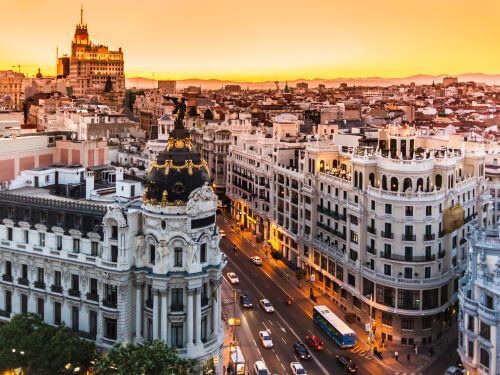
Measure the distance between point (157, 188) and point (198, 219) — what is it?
580cm

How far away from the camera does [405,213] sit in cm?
9794

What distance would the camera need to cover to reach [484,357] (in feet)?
244

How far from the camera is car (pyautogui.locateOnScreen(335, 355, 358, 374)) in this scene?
87000mm

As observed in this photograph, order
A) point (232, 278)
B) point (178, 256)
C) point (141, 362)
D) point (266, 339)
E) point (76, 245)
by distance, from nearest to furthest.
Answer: point (141, 362)
point (178, 256)
point (76, 245)
point (266, 339)
point (232, 278)

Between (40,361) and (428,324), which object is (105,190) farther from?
(428,324)

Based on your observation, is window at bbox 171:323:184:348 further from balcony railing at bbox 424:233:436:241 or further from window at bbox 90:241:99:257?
balcony railing at bbox 424:233:436:241

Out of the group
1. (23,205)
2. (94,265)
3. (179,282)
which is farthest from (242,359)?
(23,205)

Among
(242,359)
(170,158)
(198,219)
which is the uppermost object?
(170,158)

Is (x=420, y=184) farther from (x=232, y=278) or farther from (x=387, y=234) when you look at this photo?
(x=232, y=278)

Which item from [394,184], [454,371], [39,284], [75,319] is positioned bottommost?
[454,371]

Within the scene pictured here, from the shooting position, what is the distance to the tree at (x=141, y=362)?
64.3m

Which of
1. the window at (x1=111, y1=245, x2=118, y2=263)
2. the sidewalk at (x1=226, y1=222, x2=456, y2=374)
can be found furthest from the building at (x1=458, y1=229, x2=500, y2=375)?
the window at (x1=111, y1=245, x2=118, y2=263)

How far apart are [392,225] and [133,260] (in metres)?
40.4

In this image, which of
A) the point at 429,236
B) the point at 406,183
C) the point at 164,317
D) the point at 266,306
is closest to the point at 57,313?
the point at 164,317
